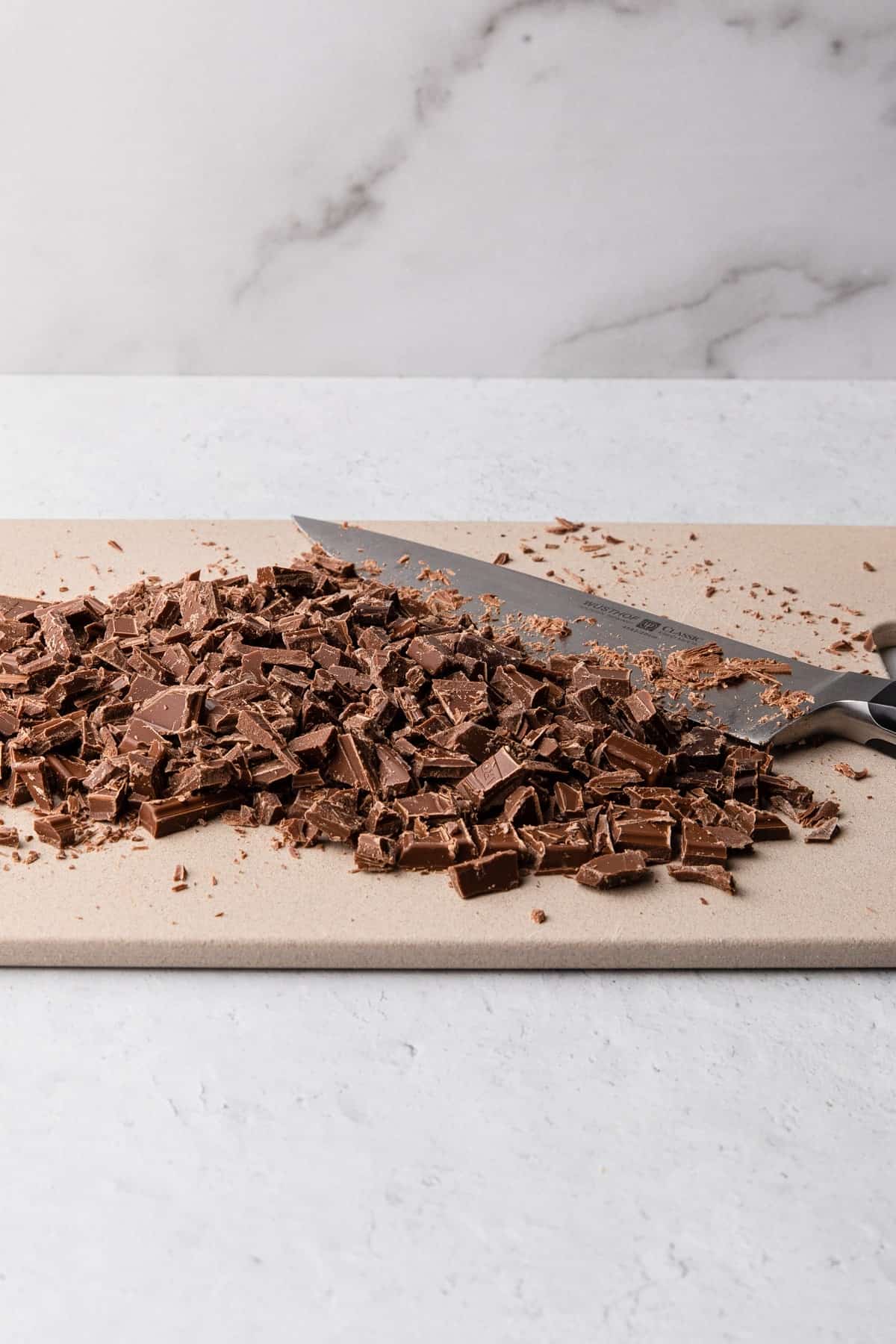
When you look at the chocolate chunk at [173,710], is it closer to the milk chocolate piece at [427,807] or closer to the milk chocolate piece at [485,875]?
the milk chocolate piece at [427,807]

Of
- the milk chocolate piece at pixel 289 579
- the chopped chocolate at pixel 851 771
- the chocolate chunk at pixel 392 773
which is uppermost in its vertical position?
the milk chocolate piece at pixel 289 579

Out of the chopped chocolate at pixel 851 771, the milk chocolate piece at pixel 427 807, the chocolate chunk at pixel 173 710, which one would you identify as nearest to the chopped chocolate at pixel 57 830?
the chocolate chunk at pixel 173 710

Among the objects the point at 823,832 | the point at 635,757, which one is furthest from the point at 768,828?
the point at 635,757

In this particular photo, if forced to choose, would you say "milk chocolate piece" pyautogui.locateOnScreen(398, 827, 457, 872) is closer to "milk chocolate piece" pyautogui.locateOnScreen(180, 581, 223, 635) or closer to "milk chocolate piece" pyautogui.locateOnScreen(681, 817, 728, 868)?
"milk chocolate piece" pyautogui.locateOnScreen(681, 817, 728, 868)

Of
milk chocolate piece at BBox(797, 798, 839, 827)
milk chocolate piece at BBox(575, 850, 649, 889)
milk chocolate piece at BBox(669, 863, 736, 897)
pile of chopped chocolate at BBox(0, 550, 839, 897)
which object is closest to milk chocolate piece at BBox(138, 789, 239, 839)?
pile of chopped chocolate at BBox(0, 550, 839, 897)

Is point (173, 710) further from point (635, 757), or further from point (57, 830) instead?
point (635, 757)

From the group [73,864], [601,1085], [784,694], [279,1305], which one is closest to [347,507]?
[784,694]
